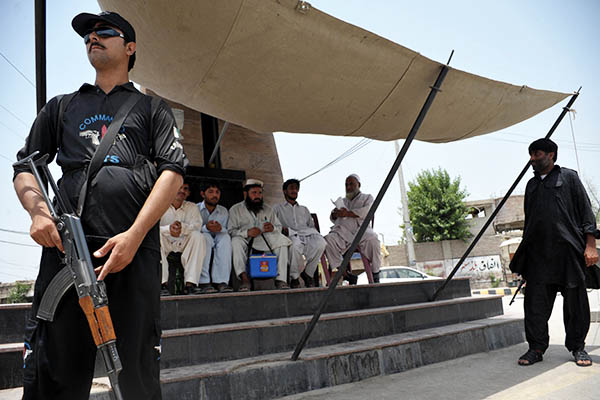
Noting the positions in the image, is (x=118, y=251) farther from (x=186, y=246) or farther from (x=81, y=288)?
(x=186, y=246)

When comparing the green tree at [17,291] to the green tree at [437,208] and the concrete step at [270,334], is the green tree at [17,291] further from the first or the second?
the green tree at [437,208]

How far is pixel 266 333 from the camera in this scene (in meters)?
3.93

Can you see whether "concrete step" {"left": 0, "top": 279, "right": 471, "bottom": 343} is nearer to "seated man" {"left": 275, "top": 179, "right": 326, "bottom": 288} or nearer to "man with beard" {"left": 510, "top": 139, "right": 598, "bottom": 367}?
"seated man" {"left": 275, "top": 179, "right": 326, "bottom": 288}

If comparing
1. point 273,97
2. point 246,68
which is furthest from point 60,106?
point 273,97

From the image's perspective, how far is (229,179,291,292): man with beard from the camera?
17.5 ft

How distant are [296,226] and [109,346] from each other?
4.99 m

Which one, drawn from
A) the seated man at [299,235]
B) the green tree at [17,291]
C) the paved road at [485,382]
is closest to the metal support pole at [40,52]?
the paved road at [485,382]

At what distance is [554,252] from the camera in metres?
4.30

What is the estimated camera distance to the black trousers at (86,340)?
150 centimetres

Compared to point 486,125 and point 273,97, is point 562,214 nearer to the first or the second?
point 486,125

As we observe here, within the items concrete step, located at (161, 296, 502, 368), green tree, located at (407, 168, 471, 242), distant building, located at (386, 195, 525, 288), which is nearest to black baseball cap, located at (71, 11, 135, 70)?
concrete step, located at (161, 296, 502, 368)

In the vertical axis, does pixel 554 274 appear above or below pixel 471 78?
below

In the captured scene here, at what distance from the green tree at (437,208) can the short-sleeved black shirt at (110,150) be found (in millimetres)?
32003

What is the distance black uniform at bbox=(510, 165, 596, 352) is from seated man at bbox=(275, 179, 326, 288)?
2.45 metres
